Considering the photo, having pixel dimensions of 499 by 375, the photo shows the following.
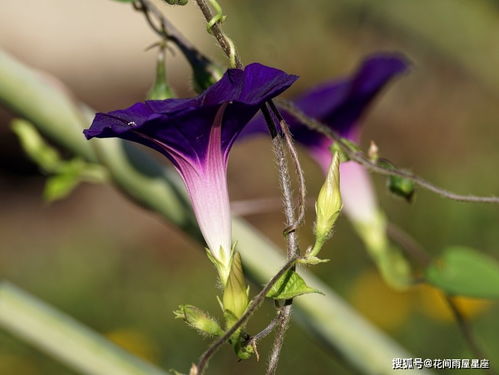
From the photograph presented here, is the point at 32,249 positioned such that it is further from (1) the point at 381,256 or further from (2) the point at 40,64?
(1) the point at 381,256

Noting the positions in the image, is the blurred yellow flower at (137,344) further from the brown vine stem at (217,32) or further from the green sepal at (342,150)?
the brown vine stem at (217,32)

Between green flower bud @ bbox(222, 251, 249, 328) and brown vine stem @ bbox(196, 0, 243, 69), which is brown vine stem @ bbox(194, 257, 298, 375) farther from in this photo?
brown vine stem @ bbox(196, 0, 243, 69)

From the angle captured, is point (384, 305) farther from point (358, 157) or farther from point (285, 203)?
point (285, 203)

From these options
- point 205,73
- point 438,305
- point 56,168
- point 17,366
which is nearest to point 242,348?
point 205,73

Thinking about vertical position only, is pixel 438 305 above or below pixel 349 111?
above

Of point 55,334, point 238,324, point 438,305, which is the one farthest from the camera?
point 438,305

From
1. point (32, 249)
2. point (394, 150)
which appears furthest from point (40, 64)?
point (394, 150)
